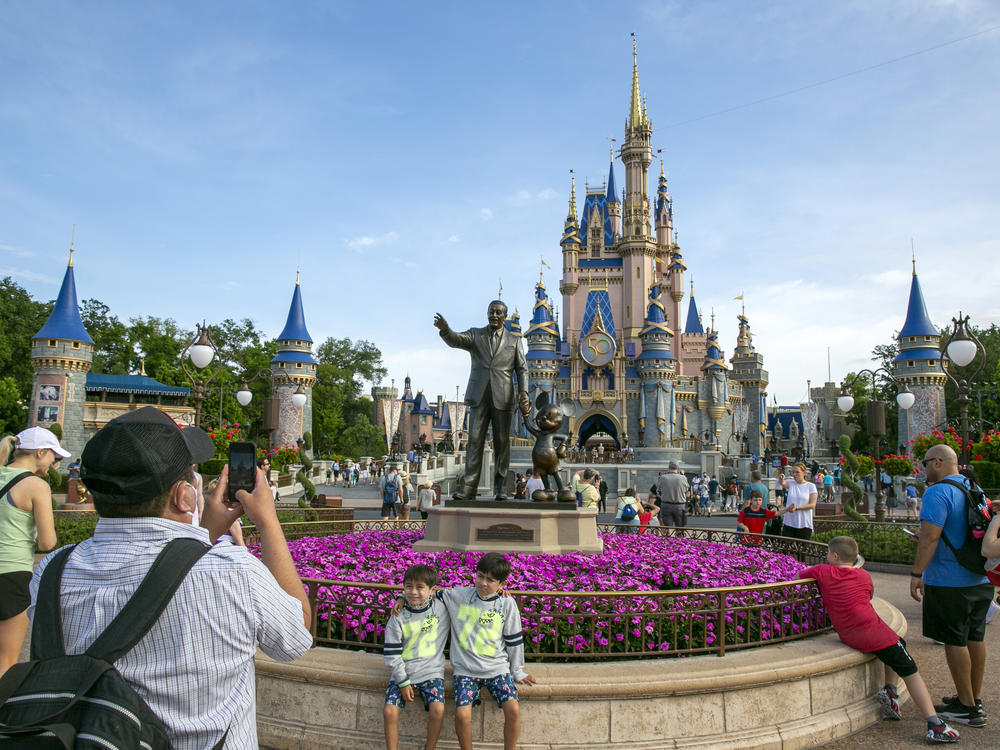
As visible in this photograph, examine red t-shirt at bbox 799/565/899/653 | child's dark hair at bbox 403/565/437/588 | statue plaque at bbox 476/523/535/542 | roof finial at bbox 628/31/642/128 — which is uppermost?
roof finial at bbox 628/31/642/128

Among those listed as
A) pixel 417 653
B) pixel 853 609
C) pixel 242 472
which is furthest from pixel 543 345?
pixel 242 472

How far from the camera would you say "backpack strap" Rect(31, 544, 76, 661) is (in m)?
1.72

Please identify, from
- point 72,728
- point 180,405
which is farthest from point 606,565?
point 180,405

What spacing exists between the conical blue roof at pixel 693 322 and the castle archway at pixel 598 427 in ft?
39.0

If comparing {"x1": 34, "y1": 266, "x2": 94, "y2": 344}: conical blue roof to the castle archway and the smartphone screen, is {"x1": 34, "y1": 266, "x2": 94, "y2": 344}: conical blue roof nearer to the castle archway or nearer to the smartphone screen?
the castle archway

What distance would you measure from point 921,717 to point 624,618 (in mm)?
2351

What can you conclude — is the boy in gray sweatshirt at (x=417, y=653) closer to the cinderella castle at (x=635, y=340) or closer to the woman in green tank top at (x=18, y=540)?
the woman in green tank top at (x=18, y=540)

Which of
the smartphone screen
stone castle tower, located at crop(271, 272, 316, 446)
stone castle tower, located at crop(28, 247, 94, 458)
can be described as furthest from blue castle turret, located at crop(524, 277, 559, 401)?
the smartphone screen

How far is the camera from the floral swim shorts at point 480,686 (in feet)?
13.3

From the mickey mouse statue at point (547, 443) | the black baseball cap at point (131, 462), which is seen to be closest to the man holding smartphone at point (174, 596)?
the black baseball cap at point (131, 462)

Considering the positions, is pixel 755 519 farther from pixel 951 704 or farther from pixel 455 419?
pixel 455 419

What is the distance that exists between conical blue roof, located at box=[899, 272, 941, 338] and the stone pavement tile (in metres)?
40.8

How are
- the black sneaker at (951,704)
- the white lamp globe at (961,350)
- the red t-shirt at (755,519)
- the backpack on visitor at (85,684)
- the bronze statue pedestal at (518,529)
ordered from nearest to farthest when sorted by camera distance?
the backpack on visitor at (85,684) → the black sneaker at (951,704) → the bronze statue pedestal at (518,529) → the red t-shirt at (755,519) → the white lamp globe at (961,350)

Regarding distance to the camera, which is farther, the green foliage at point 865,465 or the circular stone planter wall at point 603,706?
the green foliage at point 865,465
